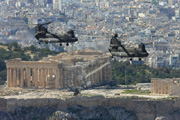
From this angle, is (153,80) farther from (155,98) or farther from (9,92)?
(9,92)

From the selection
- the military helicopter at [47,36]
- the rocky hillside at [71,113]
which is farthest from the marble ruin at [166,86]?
the military helicopter at [47,36]

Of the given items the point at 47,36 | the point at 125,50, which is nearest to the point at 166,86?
the point at 125,50

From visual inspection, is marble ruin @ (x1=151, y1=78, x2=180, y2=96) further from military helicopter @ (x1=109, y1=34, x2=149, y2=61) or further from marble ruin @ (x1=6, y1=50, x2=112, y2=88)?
military helicopter @ (x1=109, y1=34, x2=149, y2=61)

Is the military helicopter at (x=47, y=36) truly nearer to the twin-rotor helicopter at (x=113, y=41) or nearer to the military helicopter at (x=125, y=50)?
the twin-rotor helicopter at (x=113, y=41)

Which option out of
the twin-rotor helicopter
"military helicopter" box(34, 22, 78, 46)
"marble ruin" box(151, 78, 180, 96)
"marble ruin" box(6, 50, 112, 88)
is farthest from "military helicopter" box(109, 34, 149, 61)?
"marble ruin" box(6, 50, 112, 88)

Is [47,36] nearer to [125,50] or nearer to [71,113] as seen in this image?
[125,50]

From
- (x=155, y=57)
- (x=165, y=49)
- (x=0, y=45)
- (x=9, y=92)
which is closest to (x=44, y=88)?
(x=9, y=92)
